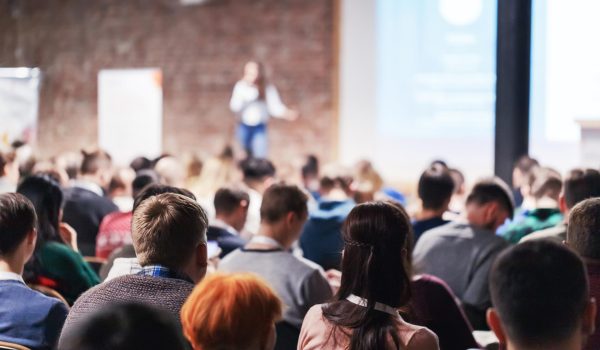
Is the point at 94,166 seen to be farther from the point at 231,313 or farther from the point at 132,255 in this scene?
the point at 231,313

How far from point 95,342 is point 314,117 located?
930 cm

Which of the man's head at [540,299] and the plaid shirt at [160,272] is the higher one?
the man's head at [540,299]

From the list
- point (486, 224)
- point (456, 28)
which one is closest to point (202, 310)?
point (486, 224)

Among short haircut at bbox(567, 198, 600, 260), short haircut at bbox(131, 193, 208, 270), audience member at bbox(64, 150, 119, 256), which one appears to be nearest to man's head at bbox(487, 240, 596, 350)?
short haircut at bbox(567, 198, 600, 260)

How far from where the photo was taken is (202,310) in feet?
5.43

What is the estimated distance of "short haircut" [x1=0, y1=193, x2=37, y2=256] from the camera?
266cm

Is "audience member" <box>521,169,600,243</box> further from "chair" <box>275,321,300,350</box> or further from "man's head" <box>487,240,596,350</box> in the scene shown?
"man's head" <box>487,240,596,350</box>

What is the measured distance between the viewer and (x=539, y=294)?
64.7 inches

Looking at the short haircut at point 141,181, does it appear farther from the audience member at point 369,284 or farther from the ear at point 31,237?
the audience member at point 369,284

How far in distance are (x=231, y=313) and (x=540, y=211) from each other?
306cm

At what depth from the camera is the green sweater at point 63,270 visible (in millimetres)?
3375

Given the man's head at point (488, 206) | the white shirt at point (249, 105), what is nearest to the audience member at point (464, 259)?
the man's head at point (488, 206)

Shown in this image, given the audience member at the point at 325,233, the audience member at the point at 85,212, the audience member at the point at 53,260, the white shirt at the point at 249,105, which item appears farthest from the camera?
the white shirt at the point at 249,105

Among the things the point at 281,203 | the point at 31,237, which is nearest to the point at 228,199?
the point at 281,203
